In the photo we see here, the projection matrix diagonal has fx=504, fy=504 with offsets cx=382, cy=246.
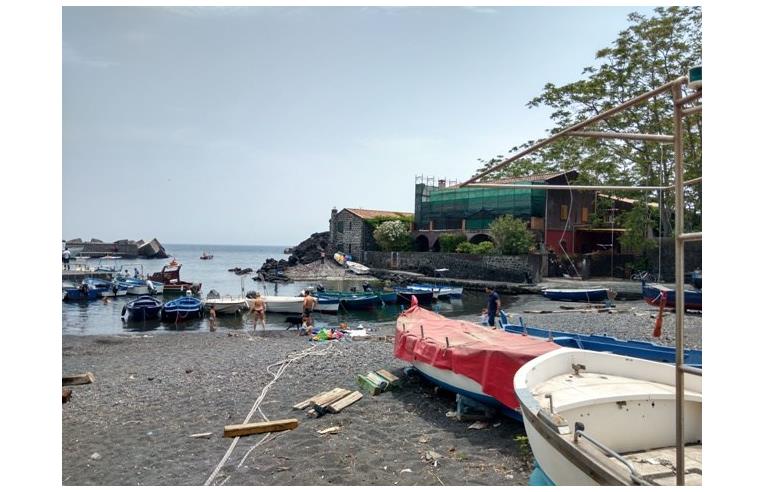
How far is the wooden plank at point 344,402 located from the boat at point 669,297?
20.2 meters

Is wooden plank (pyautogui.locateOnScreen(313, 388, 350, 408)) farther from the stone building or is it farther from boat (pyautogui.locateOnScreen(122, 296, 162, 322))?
the stone building

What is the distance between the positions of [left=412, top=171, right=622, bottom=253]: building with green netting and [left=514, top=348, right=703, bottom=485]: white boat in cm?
3807

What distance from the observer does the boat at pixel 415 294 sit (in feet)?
123

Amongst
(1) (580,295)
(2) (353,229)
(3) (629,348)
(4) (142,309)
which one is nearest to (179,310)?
(4) (142,309)

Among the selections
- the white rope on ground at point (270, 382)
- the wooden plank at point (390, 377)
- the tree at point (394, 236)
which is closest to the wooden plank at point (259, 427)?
the white rope on ground at point (270, 382)

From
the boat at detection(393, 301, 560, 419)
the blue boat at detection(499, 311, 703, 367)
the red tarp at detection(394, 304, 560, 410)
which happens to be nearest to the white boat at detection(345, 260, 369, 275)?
the blue boat at detection(499, 311, 703, 367)

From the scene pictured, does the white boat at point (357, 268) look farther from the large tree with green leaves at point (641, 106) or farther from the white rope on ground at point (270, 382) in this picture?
the white rope on ground at point (270, 382)

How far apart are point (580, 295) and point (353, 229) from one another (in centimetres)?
3872

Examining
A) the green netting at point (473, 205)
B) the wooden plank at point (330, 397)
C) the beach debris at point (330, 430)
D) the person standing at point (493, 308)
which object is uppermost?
the green netting at point (473, 205)

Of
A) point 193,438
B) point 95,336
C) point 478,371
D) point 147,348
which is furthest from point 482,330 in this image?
point 95,336

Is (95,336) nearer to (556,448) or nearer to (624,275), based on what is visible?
(556,448)

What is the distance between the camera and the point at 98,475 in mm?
8148

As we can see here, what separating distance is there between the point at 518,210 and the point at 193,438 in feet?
151

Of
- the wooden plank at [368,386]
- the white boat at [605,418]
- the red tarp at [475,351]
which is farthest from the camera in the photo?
the wooden plank at [368,386]
